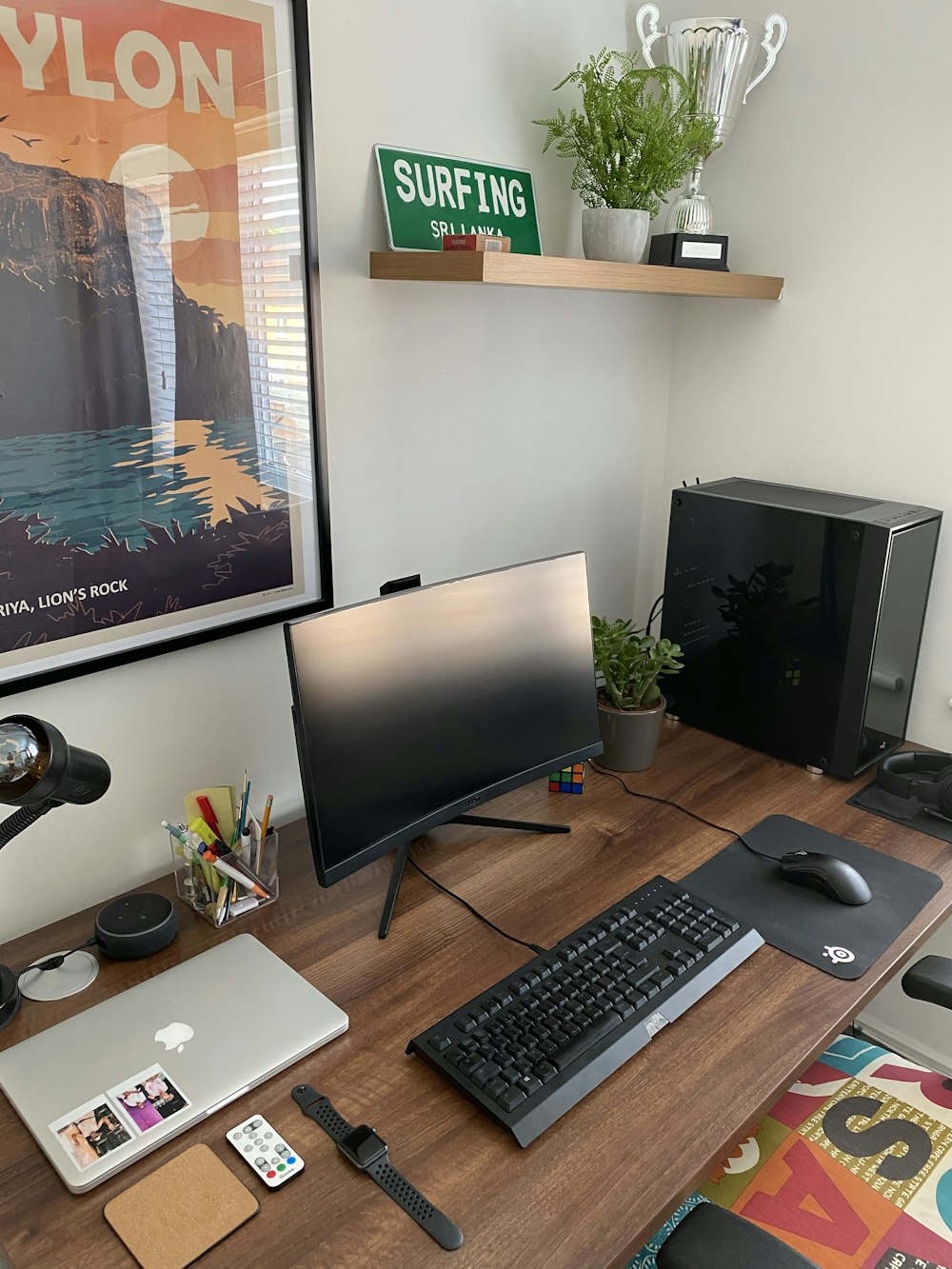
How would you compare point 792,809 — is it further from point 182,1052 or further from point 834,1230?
point 182,1052

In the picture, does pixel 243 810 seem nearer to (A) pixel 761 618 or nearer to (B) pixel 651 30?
(A) pixel 761 618

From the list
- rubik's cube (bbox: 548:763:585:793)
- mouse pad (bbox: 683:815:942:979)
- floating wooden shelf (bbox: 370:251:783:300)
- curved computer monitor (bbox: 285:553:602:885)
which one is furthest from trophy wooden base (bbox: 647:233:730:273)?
mouse pad (bbox: 683:815:942:979)

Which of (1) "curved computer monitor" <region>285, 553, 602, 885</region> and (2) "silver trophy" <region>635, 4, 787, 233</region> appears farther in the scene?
(2) "silver trophy" <region>635, 4, 787, 233</region>

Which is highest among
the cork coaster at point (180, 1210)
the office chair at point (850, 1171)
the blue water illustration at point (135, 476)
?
the blue water illustration at point (135, 476)

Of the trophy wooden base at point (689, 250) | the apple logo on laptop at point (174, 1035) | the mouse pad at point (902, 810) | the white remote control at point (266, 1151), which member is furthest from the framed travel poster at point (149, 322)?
the mouse pad at point (902, 810)

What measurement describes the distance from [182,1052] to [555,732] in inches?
28.9

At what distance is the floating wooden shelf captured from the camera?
128 cm

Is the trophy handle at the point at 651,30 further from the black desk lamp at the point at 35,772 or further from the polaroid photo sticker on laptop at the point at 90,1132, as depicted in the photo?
the polaroid photo sticker on laptop at the point at 90,1132

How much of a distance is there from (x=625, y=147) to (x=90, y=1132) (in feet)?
5.08

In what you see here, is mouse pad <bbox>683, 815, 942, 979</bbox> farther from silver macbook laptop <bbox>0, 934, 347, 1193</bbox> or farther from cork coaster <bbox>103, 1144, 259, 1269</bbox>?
cork coaster <bbox>103, 1144, 259, 1269</bbox>

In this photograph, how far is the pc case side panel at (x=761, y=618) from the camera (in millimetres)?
1636

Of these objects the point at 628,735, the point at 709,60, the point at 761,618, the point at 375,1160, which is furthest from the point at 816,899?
the point at 709,60

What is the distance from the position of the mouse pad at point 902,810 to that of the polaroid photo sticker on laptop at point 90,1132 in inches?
49.0

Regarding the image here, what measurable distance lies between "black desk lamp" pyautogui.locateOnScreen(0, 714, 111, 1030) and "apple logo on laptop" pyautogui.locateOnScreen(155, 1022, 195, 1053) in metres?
0.20
